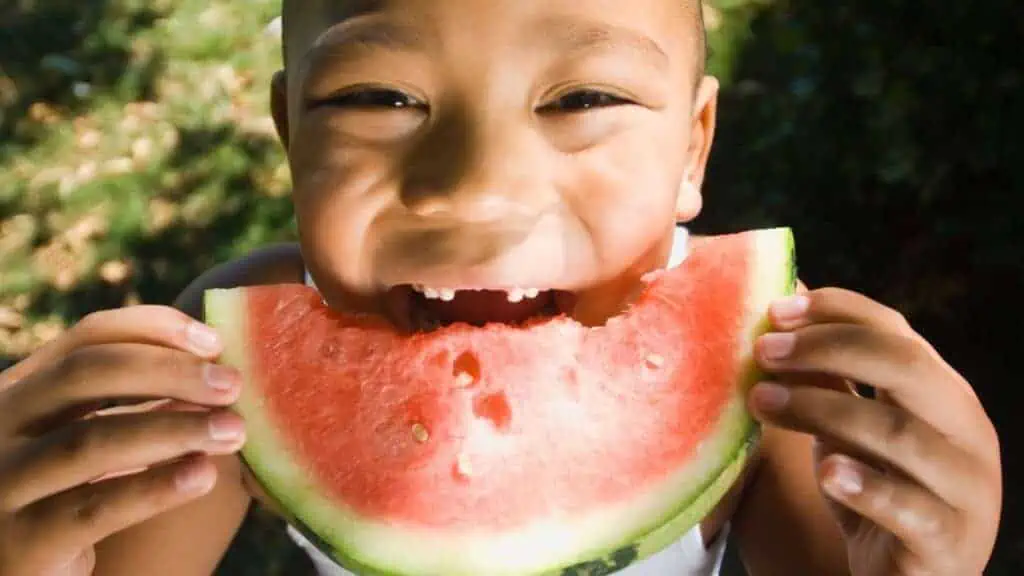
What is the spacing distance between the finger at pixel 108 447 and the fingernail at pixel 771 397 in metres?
0.75

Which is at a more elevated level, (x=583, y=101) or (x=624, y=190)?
(x=583, y=101)

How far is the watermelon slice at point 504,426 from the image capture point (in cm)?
129

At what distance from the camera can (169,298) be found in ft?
10.8

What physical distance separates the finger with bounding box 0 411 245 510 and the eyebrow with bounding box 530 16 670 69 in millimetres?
728

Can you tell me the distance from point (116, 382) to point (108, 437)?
79 millimetres

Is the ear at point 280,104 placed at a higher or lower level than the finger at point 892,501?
higher

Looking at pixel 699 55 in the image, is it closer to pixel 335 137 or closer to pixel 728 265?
pixel 728 265

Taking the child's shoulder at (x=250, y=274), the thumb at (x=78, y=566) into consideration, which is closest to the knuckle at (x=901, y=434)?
the thumb at (x=78, y=566)

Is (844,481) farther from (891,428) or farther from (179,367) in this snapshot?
(179,367)

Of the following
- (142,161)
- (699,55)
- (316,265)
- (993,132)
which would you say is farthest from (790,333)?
(142,161)

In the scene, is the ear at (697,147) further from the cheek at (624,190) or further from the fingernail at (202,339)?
the fingernail at (202,339)

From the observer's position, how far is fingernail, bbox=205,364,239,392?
4.29 feet

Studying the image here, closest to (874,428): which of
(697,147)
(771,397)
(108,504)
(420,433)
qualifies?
(771,397)

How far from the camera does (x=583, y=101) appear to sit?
4.76 feet
